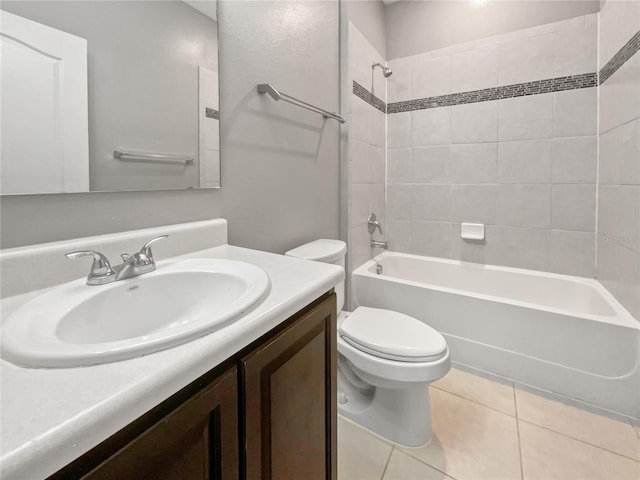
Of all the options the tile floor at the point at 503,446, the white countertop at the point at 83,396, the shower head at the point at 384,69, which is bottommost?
the tile floor at the point at 503,446

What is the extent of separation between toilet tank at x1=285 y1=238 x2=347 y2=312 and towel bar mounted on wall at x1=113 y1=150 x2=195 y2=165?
60cm

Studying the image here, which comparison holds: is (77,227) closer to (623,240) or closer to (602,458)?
(602,458)

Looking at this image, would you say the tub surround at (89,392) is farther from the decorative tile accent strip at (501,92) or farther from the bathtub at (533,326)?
the decorative tile accent strip at (501,92)

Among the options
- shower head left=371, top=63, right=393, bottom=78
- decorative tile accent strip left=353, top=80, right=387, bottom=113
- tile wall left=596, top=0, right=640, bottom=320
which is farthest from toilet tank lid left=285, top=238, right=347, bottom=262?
shower head left=371, top=63, right=393, bottom=78

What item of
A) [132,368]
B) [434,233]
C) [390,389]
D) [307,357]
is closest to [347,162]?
[434,233]

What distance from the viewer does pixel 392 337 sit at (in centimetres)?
134

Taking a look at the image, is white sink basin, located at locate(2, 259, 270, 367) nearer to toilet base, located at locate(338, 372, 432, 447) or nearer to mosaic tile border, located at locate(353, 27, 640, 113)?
toilet base, located at locate(338, 372, 432, 447)

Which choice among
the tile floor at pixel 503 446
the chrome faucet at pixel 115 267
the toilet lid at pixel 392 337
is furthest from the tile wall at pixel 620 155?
the chrome faucet at pixel 115 267

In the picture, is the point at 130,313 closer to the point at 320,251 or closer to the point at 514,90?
the point at 320,251

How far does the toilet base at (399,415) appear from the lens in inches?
52.6

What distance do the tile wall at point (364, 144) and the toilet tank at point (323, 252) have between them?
0.50 meters

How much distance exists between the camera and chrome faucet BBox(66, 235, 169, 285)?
722 mm

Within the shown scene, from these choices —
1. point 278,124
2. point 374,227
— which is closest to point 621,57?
point 374,227

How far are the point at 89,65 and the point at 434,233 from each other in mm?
2273
